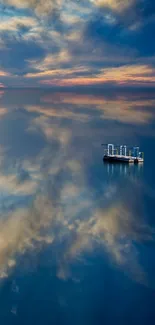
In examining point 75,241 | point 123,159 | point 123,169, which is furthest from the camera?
point 123,159

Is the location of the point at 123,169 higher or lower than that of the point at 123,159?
lower

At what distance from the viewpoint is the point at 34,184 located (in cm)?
4441

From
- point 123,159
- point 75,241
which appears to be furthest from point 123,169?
point 75,241

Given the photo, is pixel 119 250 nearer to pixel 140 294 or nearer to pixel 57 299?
pixel 140 294

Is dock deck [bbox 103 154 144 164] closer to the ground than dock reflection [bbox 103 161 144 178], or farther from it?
farther from it

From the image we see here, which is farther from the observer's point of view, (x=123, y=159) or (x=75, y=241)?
(x=123, y=159)

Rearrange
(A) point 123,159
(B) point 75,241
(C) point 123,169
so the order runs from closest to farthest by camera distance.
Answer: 1. (B) point 75,241
2. (C) point 123,169
3. (A) point 123,159

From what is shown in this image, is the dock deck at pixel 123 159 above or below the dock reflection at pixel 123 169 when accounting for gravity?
above

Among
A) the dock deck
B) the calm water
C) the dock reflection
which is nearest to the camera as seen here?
the calm water

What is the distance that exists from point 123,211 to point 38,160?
72.7 ft

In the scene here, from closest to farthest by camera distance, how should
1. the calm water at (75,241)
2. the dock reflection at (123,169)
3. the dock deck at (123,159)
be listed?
the calm water at (75,241), the dock reflection at (123,169), the dock deck at (123,159)

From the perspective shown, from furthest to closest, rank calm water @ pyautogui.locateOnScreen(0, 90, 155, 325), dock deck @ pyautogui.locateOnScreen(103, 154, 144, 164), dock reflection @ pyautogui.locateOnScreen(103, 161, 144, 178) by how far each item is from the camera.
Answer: dock deck @ pyautogui.locateOnScreen(103, 154, 144, 164)
dock reflection @ pyautogui.locateOnScreen(103, 161, 144, 178)
calm water @ pyautogui.locateOnScreen(0, 90, 155, 325)

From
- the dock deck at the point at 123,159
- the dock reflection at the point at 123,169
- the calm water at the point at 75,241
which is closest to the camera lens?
the calm water at the point at 75,241

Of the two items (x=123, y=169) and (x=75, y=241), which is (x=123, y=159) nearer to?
(x=123, y=169)
